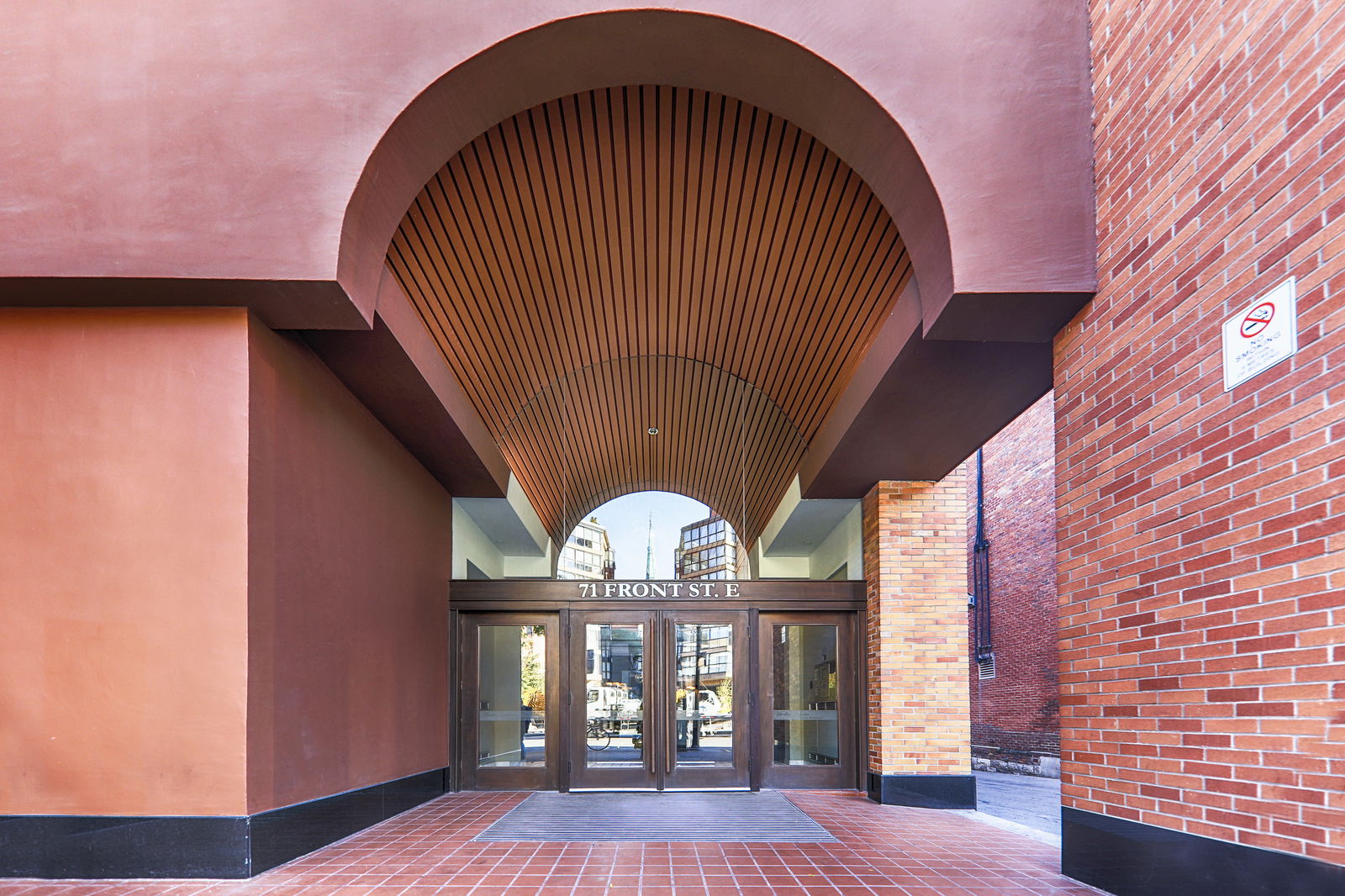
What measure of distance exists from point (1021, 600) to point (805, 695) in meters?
5.08

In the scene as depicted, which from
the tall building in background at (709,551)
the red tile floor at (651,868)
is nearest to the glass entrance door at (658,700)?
the red tile floor at (651,868)

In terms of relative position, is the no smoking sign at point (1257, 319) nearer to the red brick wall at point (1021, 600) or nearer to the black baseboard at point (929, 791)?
the black baseboard at point (929, 791)

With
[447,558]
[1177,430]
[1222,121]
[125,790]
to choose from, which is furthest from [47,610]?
[1222,121]

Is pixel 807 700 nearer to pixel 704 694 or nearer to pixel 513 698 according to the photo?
pixel 704 694

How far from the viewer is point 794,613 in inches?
367

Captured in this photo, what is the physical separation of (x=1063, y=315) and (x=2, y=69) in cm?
554

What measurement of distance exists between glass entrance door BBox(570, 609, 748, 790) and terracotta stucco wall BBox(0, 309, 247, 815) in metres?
4.78

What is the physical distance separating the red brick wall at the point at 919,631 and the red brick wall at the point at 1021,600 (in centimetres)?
385

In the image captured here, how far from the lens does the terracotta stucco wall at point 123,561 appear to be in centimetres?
463

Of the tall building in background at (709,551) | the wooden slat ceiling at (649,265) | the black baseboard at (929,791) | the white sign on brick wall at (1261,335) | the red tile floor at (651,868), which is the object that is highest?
the wooden slat ceiling at (649,265)

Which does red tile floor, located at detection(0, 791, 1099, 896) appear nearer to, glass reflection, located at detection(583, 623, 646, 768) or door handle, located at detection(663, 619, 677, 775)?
glass reflection, located at detection(583, 623, 646, 768)

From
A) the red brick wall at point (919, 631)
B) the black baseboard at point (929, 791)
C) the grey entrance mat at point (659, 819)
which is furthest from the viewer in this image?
the red brick wall at point (919, 631)

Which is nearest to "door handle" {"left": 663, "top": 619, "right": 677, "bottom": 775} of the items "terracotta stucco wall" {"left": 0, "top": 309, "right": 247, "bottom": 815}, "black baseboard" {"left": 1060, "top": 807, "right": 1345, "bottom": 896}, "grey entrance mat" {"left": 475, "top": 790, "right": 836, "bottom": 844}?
"grey entrance mat" {"left": 475, "top": 790, "right": 836, "bottom": 844}

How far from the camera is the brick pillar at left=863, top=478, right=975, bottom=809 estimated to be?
8.18 metres
